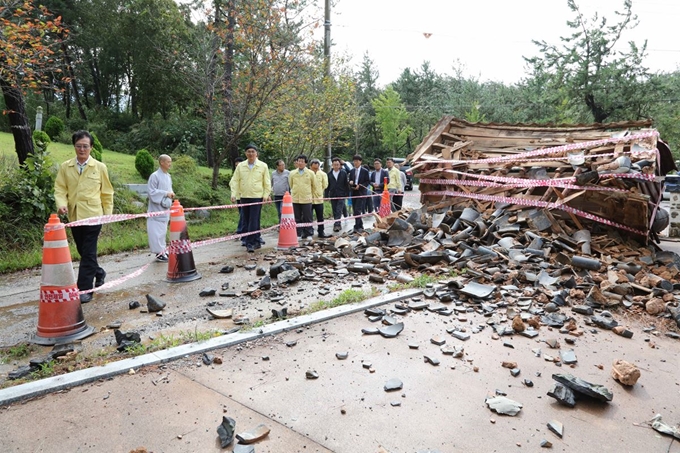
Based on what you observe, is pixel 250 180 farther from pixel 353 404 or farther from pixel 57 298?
pixel 353 404

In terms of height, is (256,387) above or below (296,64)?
below

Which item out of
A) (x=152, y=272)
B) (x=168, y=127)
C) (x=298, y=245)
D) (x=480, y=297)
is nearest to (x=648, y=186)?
(x=480, y=297)

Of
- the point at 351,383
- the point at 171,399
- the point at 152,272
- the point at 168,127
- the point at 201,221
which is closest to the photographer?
the point at 171,399

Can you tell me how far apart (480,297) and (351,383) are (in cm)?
236

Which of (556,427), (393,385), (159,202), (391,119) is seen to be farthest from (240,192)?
(391,119)

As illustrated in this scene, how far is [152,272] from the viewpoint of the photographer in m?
6.79

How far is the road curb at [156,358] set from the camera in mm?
2994

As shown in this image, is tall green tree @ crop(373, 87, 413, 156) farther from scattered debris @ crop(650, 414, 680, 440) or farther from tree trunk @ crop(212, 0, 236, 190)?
scattered debris @ crop(650, 414, 680, 440)

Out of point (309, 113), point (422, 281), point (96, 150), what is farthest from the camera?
point (309, 113)

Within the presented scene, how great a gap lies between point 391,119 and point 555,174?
34501mm

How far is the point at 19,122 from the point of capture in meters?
9.48

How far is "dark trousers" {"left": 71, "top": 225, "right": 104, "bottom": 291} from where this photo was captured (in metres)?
5.15

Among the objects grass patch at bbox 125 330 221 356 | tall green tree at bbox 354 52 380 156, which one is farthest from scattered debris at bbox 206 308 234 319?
tall green tree at bbox 354 52 380 156

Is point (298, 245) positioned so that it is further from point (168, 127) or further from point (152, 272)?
point (168, 127)
